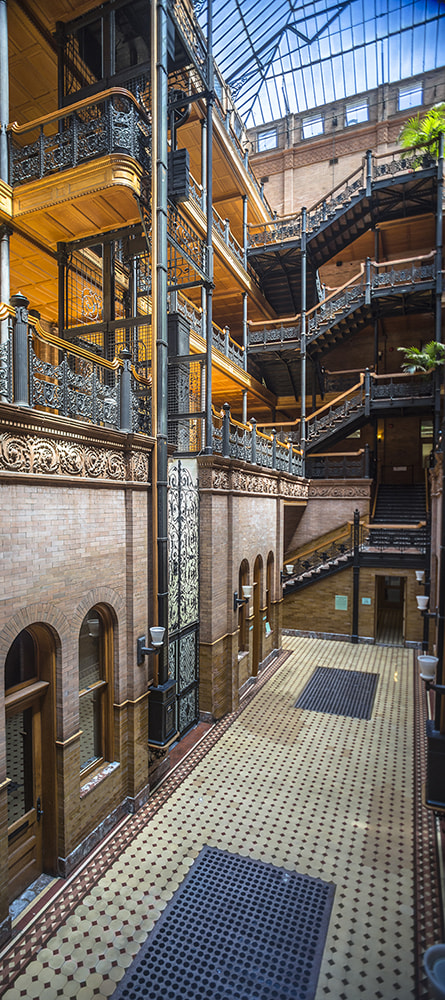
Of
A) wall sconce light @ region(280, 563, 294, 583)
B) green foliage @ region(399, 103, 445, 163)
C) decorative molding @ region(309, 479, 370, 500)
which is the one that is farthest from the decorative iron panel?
green foliage @ region(399, 103, 445, 163)

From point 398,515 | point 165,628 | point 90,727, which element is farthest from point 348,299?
point 90,727

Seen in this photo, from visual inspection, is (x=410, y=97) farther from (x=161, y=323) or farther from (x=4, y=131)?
(x=161, y=323)

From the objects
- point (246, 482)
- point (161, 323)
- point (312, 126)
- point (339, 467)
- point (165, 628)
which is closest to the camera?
point (165, 628)

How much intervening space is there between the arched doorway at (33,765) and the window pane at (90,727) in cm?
89

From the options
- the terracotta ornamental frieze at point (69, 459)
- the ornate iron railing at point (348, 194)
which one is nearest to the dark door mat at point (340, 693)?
the terracotta ornamental frieze at point (69, 459)

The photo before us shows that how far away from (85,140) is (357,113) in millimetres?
23315

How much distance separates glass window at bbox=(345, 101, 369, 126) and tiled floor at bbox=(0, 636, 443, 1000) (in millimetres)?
28230

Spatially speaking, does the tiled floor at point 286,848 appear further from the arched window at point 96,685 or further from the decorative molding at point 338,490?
the decorative molding at point 338,490

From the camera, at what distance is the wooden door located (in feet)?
18.3

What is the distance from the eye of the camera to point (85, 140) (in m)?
8.45

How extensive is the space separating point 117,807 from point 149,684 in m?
1.74

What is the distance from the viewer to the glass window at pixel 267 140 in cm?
2659

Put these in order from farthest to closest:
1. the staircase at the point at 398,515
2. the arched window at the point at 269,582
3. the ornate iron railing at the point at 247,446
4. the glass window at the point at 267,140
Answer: the glass window at the point at 267,140 < the staircase at the point at 398,515 < the arched window at the point at 269,582 < the ornate iron railing at the point at 247,446

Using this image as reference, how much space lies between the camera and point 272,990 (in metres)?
4.61
